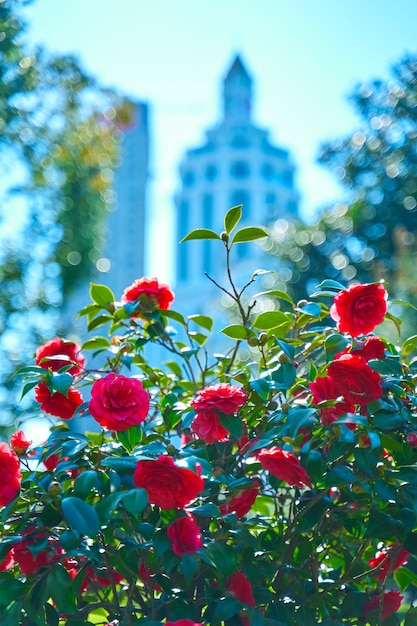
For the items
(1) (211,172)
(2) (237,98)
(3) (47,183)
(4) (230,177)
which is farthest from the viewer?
(2) (237,98)

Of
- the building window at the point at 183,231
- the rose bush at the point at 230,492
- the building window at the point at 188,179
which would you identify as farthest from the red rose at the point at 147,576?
the building window at the point at 188,179

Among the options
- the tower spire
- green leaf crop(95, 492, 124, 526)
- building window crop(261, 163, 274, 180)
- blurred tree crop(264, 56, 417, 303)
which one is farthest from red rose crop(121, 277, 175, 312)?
the tower spire

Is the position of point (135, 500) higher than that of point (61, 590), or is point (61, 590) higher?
point (135, 500)

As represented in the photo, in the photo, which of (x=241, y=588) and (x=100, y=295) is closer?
(x=241, y=588)

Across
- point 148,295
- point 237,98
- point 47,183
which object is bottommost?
point 148,295

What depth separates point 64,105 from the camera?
6.50 metres

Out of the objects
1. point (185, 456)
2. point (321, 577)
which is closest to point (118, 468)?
point (185, 456)

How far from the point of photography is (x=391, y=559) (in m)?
1.58

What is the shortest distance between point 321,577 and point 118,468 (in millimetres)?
612

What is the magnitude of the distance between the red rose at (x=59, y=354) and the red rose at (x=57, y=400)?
0.10m

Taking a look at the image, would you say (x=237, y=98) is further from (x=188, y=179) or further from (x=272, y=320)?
(x=272, y=320)

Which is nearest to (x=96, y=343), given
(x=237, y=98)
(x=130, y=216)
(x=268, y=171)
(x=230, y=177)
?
(x=130, y=216)

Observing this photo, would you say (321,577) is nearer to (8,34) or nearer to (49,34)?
(8,34)

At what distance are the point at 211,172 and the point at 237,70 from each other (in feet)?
22.9
